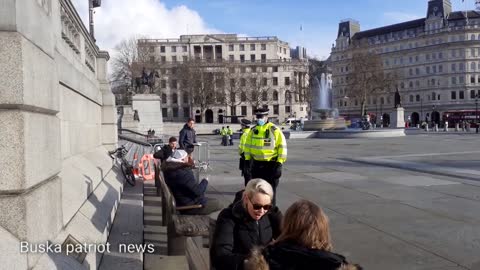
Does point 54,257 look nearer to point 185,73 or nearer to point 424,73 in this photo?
point 185,73

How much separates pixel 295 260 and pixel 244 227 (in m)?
0.96

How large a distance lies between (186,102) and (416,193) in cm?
10860

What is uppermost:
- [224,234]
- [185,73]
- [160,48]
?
[160,48]

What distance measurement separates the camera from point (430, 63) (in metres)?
106

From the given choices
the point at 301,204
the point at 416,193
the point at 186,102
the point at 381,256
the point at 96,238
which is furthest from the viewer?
the point at 186,102

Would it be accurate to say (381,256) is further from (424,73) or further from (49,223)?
(424,73)

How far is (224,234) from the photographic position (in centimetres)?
323

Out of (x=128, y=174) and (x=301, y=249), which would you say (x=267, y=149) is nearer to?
(x=128, y=174)

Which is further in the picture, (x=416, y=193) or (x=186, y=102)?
(x=186, y=102)

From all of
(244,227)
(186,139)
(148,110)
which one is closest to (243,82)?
(148,110)

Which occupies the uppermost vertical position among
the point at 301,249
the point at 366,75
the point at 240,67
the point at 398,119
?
the point at 240,67

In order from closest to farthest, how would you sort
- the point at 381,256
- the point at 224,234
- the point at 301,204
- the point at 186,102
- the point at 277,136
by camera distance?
the point at 301,204, the point at 224,234, the point at 381,256, the point at 277,136, the point at 186,102

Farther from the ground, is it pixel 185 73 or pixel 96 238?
pixel 185 73

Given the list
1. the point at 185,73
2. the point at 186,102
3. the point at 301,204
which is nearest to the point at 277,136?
the point at 301,204
